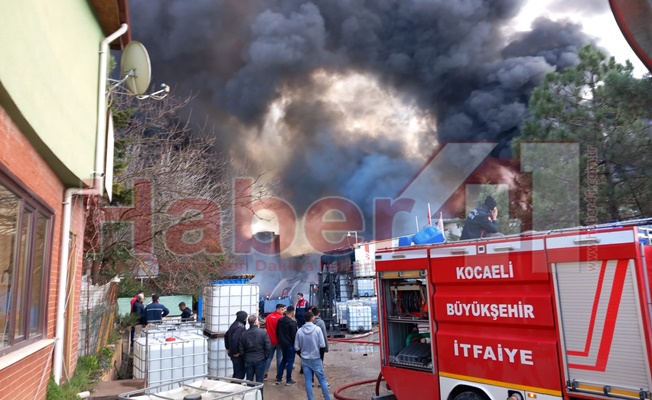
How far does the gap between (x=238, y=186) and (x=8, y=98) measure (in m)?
12.2

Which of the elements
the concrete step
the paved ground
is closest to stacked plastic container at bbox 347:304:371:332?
the paved ground

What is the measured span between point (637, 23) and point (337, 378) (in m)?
8.30

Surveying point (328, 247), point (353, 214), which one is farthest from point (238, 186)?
point (353, 214)

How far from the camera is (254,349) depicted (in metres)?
7.57

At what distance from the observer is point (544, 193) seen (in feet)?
44.2

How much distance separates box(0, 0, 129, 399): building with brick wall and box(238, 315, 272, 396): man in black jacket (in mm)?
2494

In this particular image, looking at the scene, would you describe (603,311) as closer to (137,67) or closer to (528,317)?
(528,317)

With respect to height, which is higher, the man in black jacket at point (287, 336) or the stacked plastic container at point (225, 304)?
the stacked plastic container at point (225, 304)

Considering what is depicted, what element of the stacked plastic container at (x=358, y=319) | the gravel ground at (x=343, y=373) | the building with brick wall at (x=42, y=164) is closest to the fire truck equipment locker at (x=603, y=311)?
the gravel ground at (x=343, y=373)

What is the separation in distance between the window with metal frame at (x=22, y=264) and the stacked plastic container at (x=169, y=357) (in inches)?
116

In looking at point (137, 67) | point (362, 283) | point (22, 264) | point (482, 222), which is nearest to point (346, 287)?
point (362, 283)

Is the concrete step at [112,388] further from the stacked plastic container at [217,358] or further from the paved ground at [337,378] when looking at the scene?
the stacked plastic container at [217,358]

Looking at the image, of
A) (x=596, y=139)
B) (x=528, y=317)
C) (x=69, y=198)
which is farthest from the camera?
(x=596, y=139)

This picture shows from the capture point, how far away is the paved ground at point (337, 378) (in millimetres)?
6982
